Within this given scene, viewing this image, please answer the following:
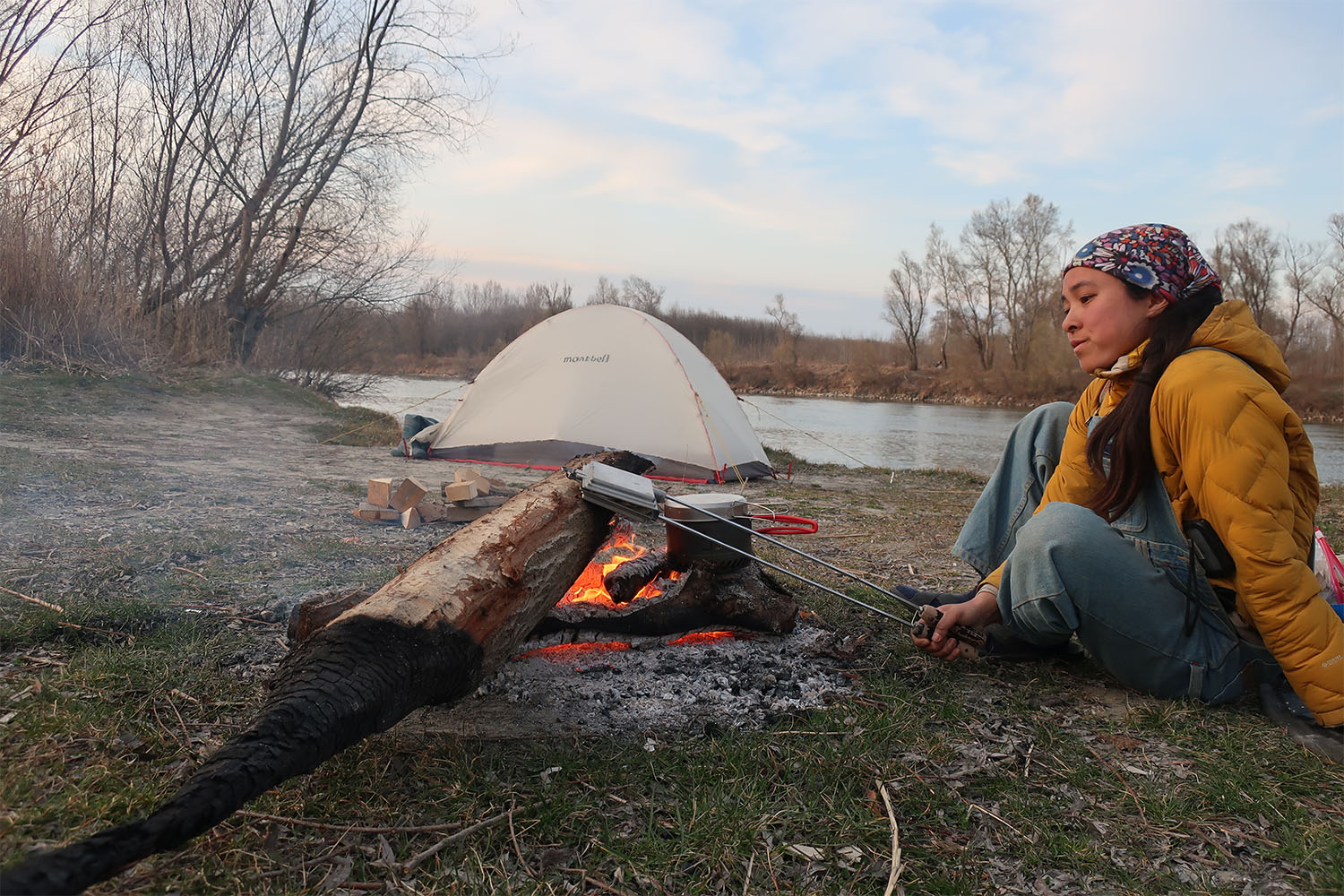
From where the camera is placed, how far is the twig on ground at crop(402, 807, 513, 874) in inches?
54.3

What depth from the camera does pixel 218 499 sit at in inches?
170

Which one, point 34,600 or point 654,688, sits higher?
point 34,600

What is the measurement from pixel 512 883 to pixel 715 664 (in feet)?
3.58

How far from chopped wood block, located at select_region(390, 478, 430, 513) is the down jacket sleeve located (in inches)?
145

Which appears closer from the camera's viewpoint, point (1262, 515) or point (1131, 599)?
point (1262, 515)

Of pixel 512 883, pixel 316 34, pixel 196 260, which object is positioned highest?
pixel 316 34

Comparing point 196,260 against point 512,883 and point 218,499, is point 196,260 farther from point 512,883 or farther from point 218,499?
point 512,883

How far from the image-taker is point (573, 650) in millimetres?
2412

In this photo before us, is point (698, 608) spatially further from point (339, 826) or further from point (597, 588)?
point (339, 826)

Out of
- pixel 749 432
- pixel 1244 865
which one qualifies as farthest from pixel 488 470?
pixel 1244 865

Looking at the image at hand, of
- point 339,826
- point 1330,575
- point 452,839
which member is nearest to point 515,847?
point 452,839

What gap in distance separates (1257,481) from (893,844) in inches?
44.2

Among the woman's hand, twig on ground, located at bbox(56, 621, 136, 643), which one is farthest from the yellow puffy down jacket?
twig on ground, located at bbox(56, 621, 136, 643)

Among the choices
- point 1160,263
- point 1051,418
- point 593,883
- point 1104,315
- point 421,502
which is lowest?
point 593,883
